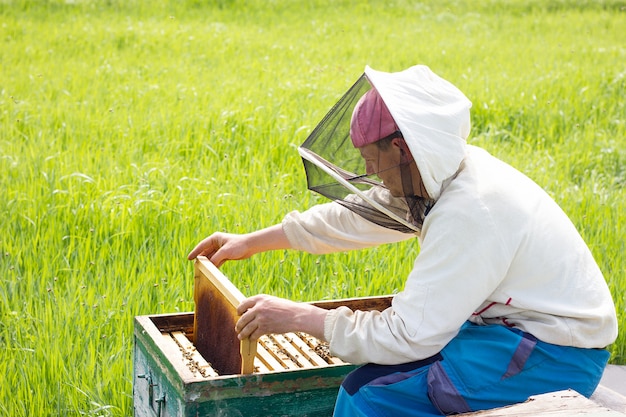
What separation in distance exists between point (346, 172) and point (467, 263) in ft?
2.08

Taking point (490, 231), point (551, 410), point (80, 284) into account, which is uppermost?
point (490, 231)

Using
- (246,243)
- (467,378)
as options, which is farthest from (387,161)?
(246,243)

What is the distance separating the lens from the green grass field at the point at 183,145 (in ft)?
13.6

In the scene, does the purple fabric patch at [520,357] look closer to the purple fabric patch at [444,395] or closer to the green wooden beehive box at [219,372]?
the purple fabric patch at [444,395]

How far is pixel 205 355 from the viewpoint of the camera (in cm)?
327

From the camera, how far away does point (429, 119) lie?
8.25 ft

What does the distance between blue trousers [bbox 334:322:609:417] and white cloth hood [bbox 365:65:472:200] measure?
49 cm

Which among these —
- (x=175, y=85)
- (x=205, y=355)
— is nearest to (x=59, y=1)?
(x=175, y=85)

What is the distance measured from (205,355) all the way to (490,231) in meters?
1.31

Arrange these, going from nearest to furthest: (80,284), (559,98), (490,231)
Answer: (490,231) < (80,284) < (559,98)

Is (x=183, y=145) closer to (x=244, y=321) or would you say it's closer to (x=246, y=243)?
(x=246, y=243)

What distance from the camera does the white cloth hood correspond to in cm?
248

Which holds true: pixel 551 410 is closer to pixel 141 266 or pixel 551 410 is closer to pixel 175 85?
pixel 141 266

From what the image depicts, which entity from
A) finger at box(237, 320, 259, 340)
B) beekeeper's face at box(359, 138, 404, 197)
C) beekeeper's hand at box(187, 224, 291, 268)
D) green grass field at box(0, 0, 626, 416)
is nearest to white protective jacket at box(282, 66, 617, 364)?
beekeeper's face at box(359, 138, 404, 197)
